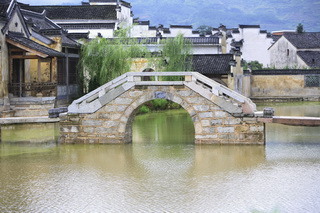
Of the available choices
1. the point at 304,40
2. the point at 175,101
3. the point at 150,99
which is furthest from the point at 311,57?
the point at 150,99

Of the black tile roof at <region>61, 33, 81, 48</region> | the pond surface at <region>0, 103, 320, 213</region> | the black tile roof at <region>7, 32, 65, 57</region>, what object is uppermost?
the black tile roof at <region>61, 33, 81, 48</region>

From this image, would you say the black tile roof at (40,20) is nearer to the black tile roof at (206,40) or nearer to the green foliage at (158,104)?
the green foliage at (158,104)

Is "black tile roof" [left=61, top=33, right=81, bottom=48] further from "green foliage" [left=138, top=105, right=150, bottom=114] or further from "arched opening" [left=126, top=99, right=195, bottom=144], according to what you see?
"arched opening" [left=126, top=99, right=195, bottom=144]

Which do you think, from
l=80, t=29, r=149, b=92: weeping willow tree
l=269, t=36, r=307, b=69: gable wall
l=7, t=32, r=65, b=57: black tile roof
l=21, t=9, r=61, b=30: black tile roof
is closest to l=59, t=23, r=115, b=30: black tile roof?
l=21, t=9, r=61, b=30: black tile roof

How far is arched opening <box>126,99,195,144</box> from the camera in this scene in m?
19.5

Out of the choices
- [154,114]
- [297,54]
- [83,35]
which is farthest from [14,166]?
[297,54]

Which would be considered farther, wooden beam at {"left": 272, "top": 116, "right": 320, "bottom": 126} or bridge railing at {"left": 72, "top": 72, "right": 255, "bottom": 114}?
bridge railing at {"left": 72, "top": 72, "right": 255, "bottom": 114}

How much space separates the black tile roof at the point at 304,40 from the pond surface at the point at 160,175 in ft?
106

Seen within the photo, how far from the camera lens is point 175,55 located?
31.1 m

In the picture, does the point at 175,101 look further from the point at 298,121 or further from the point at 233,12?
the point at 233,12

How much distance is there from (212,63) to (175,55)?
396 cm

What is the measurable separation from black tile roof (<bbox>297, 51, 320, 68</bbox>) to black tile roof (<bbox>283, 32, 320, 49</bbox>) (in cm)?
70

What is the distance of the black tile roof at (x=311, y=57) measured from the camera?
4953 cm

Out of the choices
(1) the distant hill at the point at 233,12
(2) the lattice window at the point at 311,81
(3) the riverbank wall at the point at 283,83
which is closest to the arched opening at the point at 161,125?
(3) the riverbank wall at the point at 283,83
